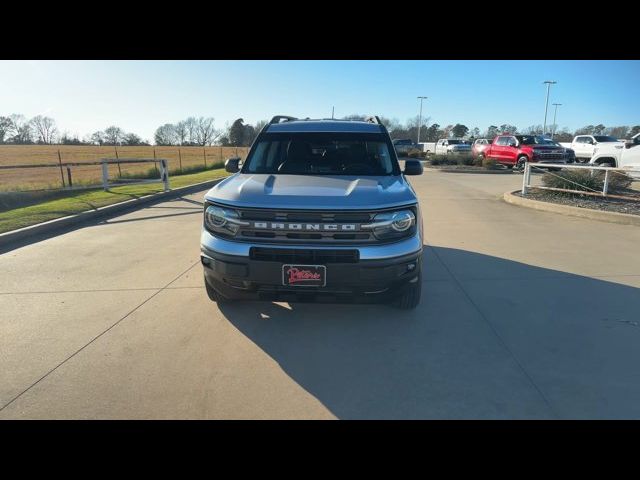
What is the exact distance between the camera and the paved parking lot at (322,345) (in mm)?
2752

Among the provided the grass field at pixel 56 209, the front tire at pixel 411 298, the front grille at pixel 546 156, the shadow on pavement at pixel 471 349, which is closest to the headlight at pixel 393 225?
the front tire at pixel 411 298

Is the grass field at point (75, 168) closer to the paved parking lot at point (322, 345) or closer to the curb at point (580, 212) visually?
the paved parking lot at point (322, 345)

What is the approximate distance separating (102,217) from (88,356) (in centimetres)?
688

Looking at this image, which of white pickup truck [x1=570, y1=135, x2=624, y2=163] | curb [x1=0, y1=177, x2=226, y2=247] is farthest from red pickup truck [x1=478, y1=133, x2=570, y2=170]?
curb [x1=0, y1=177, x2=226, y2=247]

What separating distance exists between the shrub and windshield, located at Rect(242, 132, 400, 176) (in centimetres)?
841

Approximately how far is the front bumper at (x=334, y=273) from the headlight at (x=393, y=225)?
3.3 inches

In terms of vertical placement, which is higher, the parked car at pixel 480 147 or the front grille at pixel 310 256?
the parked car at pixel 480 147

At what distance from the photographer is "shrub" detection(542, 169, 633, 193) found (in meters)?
10.9

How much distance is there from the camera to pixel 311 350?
3.44 meters

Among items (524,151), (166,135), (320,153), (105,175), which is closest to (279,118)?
(320,153)

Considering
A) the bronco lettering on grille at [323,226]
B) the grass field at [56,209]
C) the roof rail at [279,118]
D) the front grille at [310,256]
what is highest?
the roof rail at [279,118]

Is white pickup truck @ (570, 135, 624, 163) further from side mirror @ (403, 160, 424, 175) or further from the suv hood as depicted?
the suv hood

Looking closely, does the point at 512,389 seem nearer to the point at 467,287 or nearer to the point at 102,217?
the point at 467,287
